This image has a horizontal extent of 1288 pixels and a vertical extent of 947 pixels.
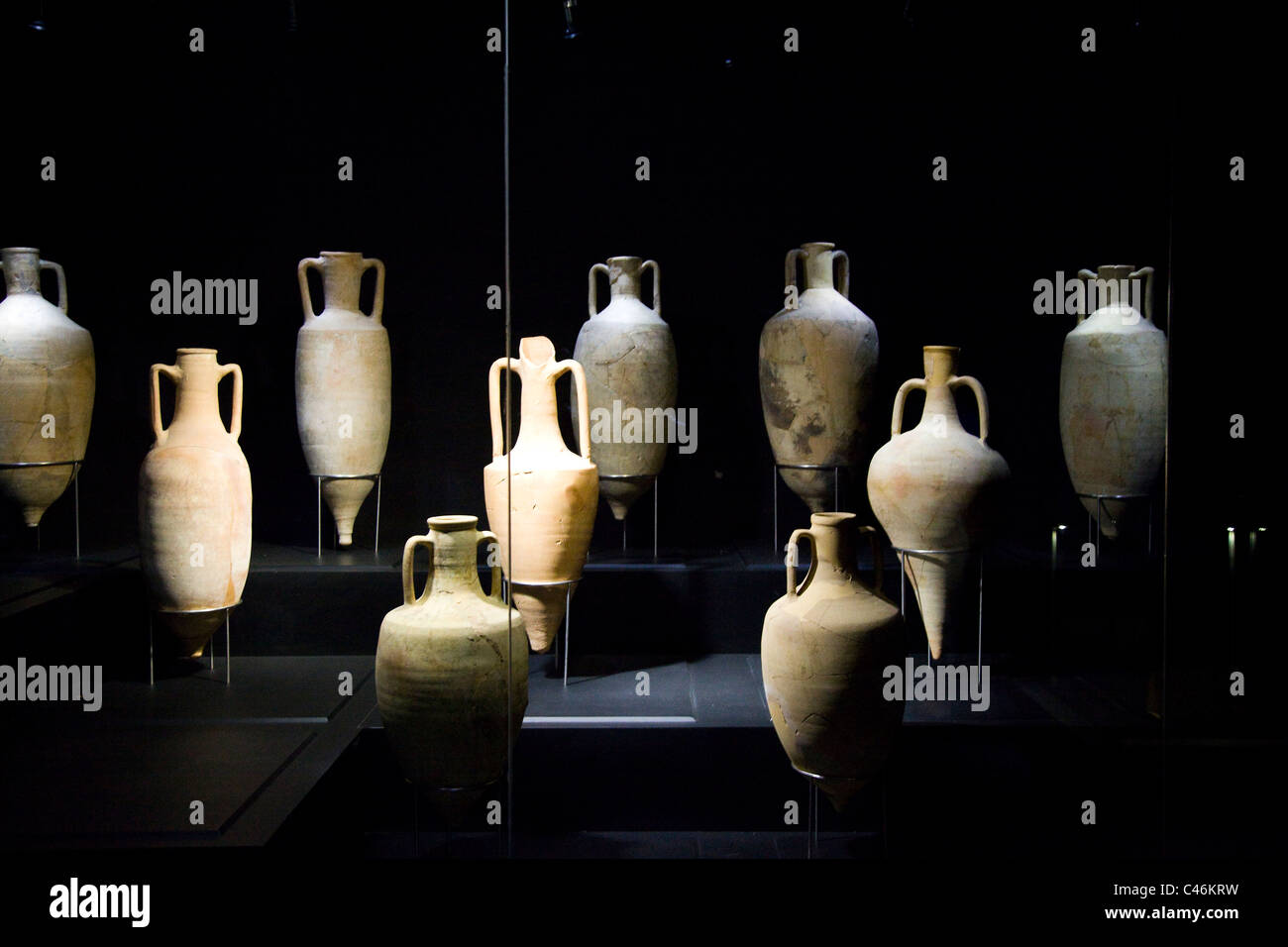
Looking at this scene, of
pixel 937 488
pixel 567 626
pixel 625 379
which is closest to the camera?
pixel 937 488

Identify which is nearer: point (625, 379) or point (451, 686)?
point (451, 686)

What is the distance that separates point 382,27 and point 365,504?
1.30 metres

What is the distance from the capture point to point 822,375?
3418mm

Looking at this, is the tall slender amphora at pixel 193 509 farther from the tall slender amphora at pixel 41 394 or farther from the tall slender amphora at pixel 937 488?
the tall slender amphora at pixel 937 488

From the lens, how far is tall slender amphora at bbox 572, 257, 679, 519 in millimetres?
3590

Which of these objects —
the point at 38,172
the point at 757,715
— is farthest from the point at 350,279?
the point at 757,715

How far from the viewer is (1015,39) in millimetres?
2709

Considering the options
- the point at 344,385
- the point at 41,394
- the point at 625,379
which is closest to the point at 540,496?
the point at 625,379

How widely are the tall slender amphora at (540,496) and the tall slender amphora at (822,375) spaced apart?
0.61 metres

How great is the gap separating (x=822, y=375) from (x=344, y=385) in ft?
4.66

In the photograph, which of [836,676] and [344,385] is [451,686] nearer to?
[836,676]

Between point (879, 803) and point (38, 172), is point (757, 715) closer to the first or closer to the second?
point (879, 803)

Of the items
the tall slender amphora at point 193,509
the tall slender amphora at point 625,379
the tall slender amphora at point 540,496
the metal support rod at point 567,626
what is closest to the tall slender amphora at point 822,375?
the tall slender amphora at point 625,379

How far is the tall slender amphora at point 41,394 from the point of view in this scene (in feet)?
8.81
